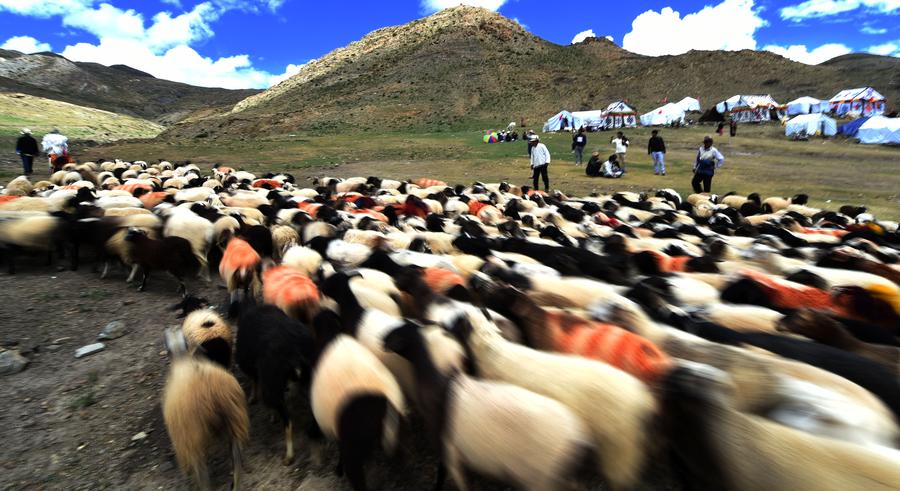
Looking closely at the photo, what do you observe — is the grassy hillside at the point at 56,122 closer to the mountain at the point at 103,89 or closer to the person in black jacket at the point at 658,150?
the person in black jacket at the point at 658,150

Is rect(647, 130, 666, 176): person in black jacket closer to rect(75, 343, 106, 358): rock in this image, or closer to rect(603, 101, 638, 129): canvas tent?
rect(75, 343, 106, 358): rock

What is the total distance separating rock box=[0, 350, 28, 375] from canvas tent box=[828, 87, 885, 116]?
52869mm

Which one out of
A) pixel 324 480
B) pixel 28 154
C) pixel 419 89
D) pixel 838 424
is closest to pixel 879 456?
pixel 838 424

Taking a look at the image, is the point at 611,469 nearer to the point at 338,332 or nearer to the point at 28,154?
the point at 338,332

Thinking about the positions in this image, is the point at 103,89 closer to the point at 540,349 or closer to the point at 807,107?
the point at 807,107

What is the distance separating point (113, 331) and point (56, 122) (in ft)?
155

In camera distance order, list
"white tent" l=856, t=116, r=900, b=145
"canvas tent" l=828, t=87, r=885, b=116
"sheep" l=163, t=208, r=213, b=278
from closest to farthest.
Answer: "sheep" l=163, t=208, r=213, b=278 < "white tent" l=856, t=116, r=900, b=145 < "canvas tent" l=828, t=87, r=885, b=116

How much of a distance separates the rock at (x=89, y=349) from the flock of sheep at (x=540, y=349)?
0.91 metres

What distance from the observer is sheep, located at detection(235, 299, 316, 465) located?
3172mm

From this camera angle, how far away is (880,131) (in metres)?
25.8

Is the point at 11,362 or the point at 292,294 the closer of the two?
the point at 11,362

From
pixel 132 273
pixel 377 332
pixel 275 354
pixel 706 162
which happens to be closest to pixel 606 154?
pixel 706 162

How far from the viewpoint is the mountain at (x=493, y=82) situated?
169 feet

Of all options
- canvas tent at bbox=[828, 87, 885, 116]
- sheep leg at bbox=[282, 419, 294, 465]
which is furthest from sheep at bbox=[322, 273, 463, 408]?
canvas tent at bbox=[828, 87, 885, 116]
